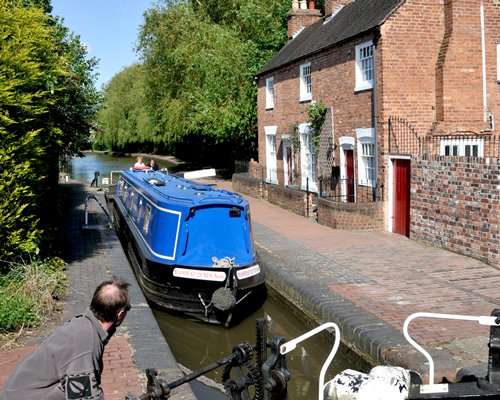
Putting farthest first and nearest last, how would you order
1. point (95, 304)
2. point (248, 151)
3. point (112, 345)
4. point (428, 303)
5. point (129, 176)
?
1. point (248, 151)
2. point (129, 176)
3. point (428, 303)
4. point (112, 345)
5. point (95, 304)

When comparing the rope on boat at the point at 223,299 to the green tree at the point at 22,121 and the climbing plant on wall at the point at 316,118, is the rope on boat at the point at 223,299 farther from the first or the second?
the climbing plant on wall at the point at 316,118

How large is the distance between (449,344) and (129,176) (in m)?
12.4

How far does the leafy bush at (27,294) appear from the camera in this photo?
7.38 meters

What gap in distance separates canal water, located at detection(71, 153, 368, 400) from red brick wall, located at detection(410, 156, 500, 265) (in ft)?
13.5

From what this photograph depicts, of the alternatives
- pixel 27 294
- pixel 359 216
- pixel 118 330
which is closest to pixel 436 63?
pixel 359 216

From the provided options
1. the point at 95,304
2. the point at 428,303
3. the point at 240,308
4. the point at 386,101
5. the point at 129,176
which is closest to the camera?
the point at 95,304

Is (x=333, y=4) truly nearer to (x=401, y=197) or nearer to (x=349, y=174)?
(x=349, y=174)

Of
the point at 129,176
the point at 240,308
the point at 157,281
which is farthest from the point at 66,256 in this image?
the point at 129,176

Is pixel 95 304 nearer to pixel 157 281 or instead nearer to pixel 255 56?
pixel 157 281

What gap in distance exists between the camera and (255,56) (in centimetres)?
2822

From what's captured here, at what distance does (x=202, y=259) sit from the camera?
10273mm

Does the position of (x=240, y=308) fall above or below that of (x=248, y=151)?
below

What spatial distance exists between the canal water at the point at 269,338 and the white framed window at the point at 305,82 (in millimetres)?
10939

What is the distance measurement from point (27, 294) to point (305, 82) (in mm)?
15084
